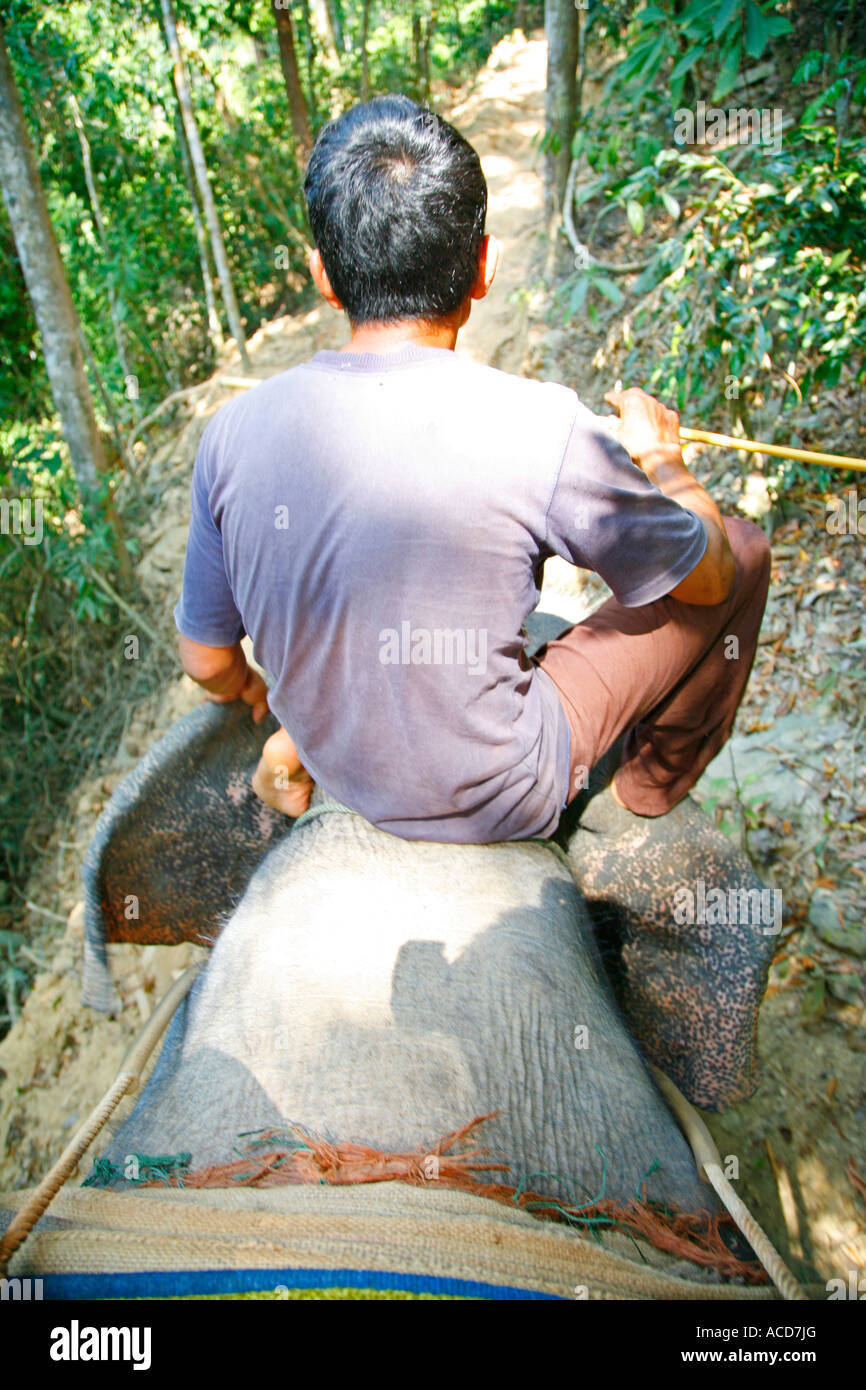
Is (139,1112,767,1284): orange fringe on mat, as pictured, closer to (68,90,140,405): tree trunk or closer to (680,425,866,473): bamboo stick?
(680,425,866,473): bamboo stick

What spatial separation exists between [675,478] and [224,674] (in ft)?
3.24

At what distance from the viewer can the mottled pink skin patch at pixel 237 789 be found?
6.10 feet

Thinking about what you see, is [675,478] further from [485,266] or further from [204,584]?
[204,584]

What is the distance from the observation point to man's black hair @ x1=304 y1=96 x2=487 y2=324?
1238 millimetres

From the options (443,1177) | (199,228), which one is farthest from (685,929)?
(199,228)

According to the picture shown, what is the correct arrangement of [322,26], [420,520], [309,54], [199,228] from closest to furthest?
1. [420,520]
2. [199,228]
3. [309,54]
4. [322,26]

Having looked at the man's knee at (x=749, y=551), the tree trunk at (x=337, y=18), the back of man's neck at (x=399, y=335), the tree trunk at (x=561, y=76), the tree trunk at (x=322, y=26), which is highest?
the tree trunk at (x=337, y=18)

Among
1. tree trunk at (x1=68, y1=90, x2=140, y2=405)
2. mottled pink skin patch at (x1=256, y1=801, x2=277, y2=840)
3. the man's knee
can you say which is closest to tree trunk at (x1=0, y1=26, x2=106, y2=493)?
tree trunk at (x1=68, y1=90, x2=140, y2=405)

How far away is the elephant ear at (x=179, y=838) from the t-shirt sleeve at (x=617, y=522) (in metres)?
0.94

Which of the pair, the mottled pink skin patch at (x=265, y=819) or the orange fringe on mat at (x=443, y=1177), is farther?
the mottled pink skin patch at (x=265, y=819)

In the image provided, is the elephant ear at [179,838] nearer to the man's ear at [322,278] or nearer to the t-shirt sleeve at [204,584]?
the t-shirt sleeve at [204,584]

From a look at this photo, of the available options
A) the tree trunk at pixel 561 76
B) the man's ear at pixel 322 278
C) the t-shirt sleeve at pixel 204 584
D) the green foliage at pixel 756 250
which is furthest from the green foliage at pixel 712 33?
the t-shirt sleeve at pixel 204 584

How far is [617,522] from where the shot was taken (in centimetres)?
126

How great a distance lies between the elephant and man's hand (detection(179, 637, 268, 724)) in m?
0.04
